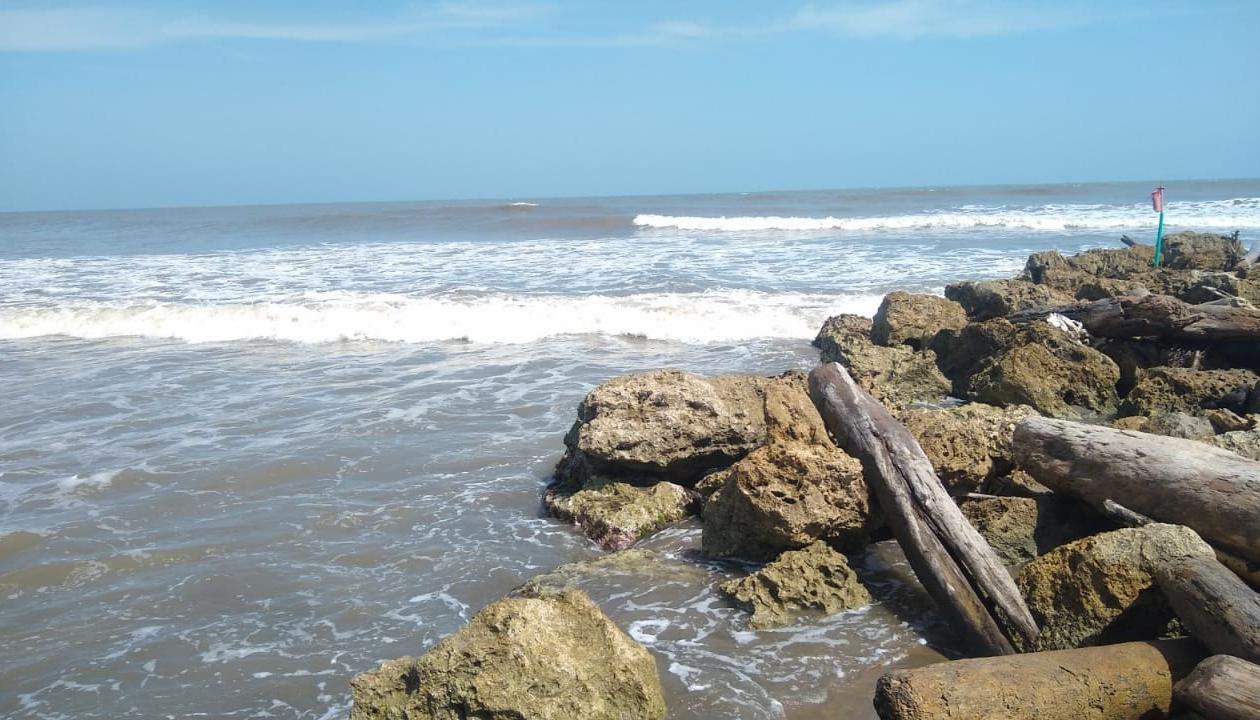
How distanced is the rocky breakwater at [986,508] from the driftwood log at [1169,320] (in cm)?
2

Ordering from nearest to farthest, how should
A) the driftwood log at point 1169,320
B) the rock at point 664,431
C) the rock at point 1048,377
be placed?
the rock at point 664,431
the rock at point 1048,377
the driftwood log at point 1169,320

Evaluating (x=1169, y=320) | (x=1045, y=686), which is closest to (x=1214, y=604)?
(x=1045, y=686)

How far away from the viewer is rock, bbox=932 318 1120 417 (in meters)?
6.68

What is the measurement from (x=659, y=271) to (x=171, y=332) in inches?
361

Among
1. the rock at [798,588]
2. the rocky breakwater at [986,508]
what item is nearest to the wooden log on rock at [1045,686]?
the rocky breakwater at [986,508]

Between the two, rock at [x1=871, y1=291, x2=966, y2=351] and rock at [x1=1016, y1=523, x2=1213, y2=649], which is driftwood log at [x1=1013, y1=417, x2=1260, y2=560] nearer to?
rock at [x1=1016, y1=523, x2=1213, y2=649]

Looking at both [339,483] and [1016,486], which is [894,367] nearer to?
[1016,486]

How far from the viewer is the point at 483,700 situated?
2936mm

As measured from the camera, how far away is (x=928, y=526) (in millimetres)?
3986

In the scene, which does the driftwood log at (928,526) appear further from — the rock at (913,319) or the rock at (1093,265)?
the rock at (1093,265)

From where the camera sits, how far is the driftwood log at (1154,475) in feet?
11.3

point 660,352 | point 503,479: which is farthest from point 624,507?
point 660,352

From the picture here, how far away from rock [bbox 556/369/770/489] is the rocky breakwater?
0.01m

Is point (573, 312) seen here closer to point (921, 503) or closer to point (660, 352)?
point (660, 352)
